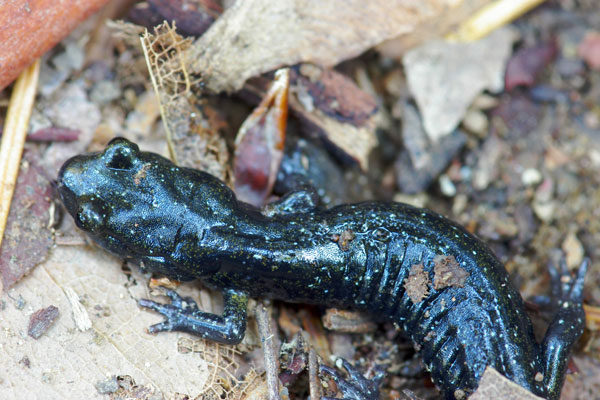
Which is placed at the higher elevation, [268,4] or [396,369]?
[268,4]

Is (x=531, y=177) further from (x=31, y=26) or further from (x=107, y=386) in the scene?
(x=31, y=26)

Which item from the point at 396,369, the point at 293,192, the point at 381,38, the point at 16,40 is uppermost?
the point at 381,38

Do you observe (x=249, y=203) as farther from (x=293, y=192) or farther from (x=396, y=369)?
(x=396, y=369)

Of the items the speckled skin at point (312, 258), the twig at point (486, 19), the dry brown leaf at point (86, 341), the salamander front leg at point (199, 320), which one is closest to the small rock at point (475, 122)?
the twig at point (486, 19)

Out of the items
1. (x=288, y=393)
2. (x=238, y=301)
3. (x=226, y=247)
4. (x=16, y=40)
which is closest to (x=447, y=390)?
(x=288, y=393)

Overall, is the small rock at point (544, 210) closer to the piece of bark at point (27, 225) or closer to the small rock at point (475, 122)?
the small rock at point (475, 122)

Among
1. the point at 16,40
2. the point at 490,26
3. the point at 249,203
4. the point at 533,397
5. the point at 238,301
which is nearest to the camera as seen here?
the point at 533,397
